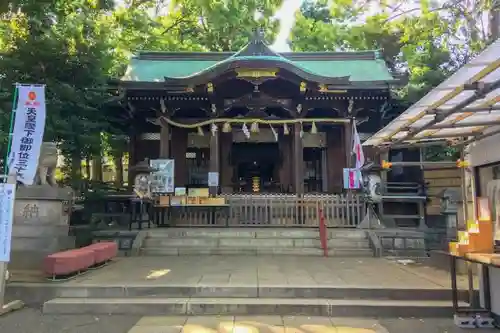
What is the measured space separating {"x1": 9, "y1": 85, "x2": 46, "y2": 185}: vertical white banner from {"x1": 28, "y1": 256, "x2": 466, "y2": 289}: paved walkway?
194 cm

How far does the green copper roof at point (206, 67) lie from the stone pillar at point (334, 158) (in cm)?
225

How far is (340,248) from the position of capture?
33.2 ft

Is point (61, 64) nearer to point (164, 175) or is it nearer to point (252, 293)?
point (164, 175)

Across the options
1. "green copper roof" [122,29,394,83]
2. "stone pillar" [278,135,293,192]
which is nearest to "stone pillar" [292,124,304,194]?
"stone pillar" [278,135,293,192]

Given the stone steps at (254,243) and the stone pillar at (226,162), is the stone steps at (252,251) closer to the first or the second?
the stone steps at (254,243)

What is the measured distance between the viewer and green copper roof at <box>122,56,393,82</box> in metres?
15.5

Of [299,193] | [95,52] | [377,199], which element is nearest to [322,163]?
[299,193]

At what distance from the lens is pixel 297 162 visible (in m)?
13.5

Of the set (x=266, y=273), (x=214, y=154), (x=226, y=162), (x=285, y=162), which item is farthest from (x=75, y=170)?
(x=266, y=273)

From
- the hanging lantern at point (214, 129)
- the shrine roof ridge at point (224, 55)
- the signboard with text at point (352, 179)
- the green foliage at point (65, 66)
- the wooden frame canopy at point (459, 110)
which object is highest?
the shrine roof ridge at point (224, 55)

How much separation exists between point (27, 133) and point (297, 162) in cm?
859

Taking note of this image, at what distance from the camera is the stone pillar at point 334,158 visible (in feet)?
49.6

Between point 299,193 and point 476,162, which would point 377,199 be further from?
point 476,162

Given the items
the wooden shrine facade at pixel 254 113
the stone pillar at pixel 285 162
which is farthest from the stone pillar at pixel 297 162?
the stone pillar at pixel 285 162
